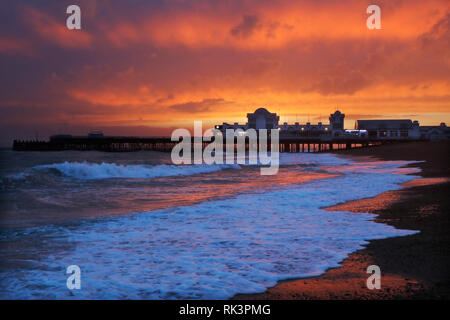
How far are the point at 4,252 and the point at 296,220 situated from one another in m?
5.80

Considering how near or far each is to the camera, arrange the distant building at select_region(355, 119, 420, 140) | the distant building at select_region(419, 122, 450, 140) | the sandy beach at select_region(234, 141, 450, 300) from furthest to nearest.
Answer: the distant building at select_region(419, 122, 450, 140) → the distant building at select_region(355, 119, 420, 140) → the sandy beach at select_region(234, 141, 450, 300)

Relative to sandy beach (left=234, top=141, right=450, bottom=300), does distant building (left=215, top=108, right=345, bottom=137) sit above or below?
above

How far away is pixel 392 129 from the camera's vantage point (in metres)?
95.6

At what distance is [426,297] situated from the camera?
3.90 m

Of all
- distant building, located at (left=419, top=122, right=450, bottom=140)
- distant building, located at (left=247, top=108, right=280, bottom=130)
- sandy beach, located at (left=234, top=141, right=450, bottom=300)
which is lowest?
sandy beach, located at (left=234, top=141, right=450, bottom=300)

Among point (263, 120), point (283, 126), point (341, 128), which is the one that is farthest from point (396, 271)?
point (341, 128)

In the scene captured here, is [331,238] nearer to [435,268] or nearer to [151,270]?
[435,268]

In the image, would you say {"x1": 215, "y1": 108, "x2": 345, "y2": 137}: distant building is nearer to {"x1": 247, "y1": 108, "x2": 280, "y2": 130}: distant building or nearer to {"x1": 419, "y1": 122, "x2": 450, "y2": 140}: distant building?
{"x1": 247, "y1": 108, "x2": 280, "y2": 130}: distant building

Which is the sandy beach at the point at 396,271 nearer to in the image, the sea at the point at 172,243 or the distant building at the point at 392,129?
the sea at the point at 172,243

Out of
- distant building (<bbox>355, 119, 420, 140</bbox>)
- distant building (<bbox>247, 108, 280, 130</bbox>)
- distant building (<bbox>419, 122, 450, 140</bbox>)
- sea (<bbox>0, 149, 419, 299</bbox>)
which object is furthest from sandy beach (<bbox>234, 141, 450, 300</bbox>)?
distant building (<bbox>419, 122, 450, 140</bbox>)

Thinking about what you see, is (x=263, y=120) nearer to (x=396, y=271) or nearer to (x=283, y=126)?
(x=283, y=126)

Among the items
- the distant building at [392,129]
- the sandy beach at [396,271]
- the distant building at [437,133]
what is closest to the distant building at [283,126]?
the distant building at [392,129]

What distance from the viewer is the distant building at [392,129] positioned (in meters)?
93.8

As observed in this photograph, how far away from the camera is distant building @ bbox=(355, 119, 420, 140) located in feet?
308
